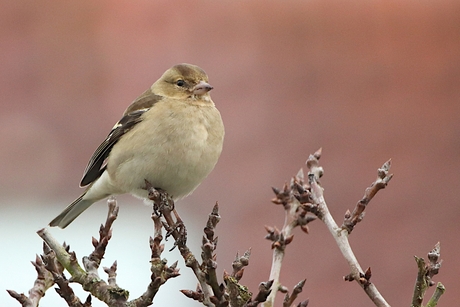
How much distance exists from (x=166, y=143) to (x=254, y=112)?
2740mm

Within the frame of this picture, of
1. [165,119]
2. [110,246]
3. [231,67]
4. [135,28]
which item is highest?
[135,28]

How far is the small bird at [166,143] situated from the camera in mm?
3982

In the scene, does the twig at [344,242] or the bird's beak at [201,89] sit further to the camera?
the bird's beak at [201,89]

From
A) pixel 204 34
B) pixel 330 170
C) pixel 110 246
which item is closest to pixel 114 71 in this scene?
pixel 204 34

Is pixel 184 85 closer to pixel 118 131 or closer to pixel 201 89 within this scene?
pixel 201 89

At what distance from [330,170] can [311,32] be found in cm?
150

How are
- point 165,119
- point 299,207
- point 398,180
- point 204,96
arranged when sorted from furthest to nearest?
point 398,180
point 204,96
point 165,119
point 299,207

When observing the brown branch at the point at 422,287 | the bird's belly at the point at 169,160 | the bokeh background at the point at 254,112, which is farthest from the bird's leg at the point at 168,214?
the bokeh background at the point at 254,112

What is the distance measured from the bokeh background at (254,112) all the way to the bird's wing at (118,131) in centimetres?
170

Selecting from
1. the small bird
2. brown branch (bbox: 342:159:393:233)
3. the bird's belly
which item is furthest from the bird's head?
brown branch (bbox: 342:159:393:233)

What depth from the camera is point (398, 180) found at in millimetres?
6227

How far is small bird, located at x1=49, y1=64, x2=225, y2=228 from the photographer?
13.1ft

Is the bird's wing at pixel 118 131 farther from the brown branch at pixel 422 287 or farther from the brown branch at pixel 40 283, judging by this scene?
the brown branch at pixel 422 287

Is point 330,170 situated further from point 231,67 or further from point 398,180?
point 231,67
